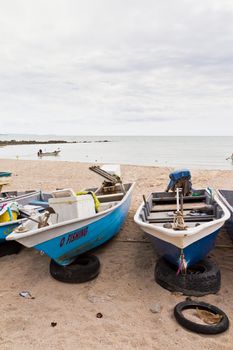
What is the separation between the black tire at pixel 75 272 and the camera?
17.3 ft

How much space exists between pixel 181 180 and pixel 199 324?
14.7ft

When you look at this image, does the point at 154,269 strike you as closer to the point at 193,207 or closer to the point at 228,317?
the point at 228,317

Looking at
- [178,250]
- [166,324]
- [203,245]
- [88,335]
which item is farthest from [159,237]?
[88,335]

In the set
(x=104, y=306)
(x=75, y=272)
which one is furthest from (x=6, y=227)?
(x=104, y=306)

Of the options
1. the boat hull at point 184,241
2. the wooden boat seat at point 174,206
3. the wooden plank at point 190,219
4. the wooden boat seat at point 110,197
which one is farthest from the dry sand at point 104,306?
the wooden boat seat at point 110,197

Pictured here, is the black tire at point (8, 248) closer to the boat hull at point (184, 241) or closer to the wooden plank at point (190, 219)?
the wooden plank at point (190, 219)

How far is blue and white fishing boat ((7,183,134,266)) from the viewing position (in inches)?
197

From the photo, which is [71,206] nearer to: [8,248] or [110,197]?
[8,248]

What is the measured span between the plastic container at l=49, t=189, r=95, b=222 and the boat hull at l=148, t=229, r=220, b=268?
1.56 m

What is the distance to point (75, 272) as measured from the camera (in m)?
5.30

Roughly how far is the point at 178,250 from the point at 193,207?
2853mm

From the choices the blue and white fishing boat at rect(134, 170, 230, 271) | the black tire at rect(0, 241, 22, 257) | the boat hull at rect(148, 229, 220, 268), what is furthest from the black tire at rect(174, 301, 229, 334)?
the black tire at rect(0, 241, 22, 257)

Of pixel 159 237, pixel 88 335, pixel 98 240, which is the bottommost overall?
pixel 88 335

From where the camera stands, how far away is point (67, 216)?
5.84 m
